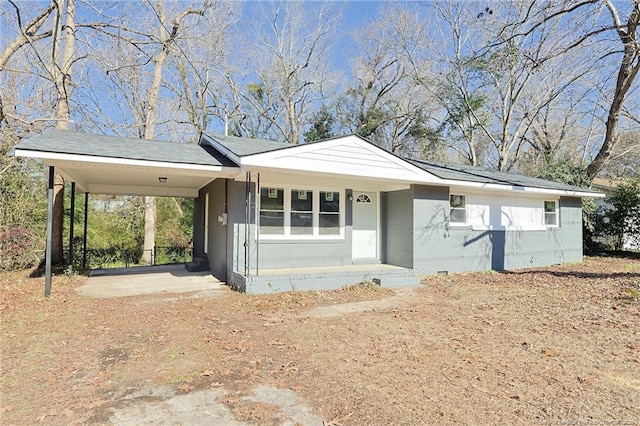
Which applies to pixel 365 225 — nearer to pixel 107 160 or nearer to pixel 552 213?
pixel 107 160

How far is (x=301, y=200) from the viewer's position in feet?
31.6

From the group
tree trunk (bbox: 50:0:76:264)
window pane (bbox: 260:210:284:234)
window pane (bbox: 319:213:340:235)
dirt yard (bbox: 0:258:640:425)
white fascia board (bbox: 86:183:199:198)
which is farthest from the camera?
white fascia board (bbox: 86:183:199:198)

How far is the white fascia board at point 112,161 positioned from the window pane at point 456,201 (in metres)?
6.64

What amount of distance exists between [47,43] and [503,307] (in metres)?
16.5

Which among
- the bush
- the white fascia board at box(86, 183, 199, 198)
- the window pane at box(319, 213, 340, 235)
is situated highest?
the white fascia board at box(86, 183, 199, 198)

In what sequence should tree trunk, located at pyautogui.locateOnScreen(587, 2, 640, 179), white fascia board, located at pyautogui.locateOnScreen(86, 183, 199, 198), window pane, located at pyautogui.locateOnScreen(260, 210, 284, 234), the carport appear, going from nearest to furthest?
the carport < window pane, located at pyautogui.locateOnScreen(260, 210, 284, 234) < tree trunk, located at pyautogui.locateOnScreen(587, 2, 640, 179) < white fascia board, located at pyautogui.locateOnScreen(86, 183, 199, 198)

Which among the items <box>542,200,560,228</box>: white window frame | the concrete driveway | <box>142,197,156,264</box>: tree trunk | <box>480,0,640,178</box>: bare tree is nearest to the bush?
the concrete driveway

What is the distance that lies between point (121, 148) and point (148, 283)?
348cm

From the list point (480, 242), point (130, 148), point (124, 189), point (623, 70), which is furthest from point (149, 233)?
point (623, 70)

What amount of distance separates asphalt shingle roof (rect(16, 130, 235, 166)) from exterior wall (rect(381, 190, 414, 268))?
5001mm

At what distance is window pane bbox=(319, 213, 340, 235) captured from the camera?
9.91m

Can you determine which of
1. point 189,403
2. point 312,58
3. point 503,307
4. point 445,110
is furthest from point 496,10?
point 189,403

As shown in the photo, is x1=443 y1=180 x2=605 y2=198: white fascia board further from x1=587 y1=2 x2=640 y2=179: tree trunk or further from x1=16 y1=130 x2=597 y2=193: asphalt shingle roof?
x1=16 y1=130 x2=597 y2=193: asphalt shingle roof

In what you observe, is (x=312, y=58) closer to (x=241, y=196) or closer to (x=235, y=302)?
(x=241, y=196)
